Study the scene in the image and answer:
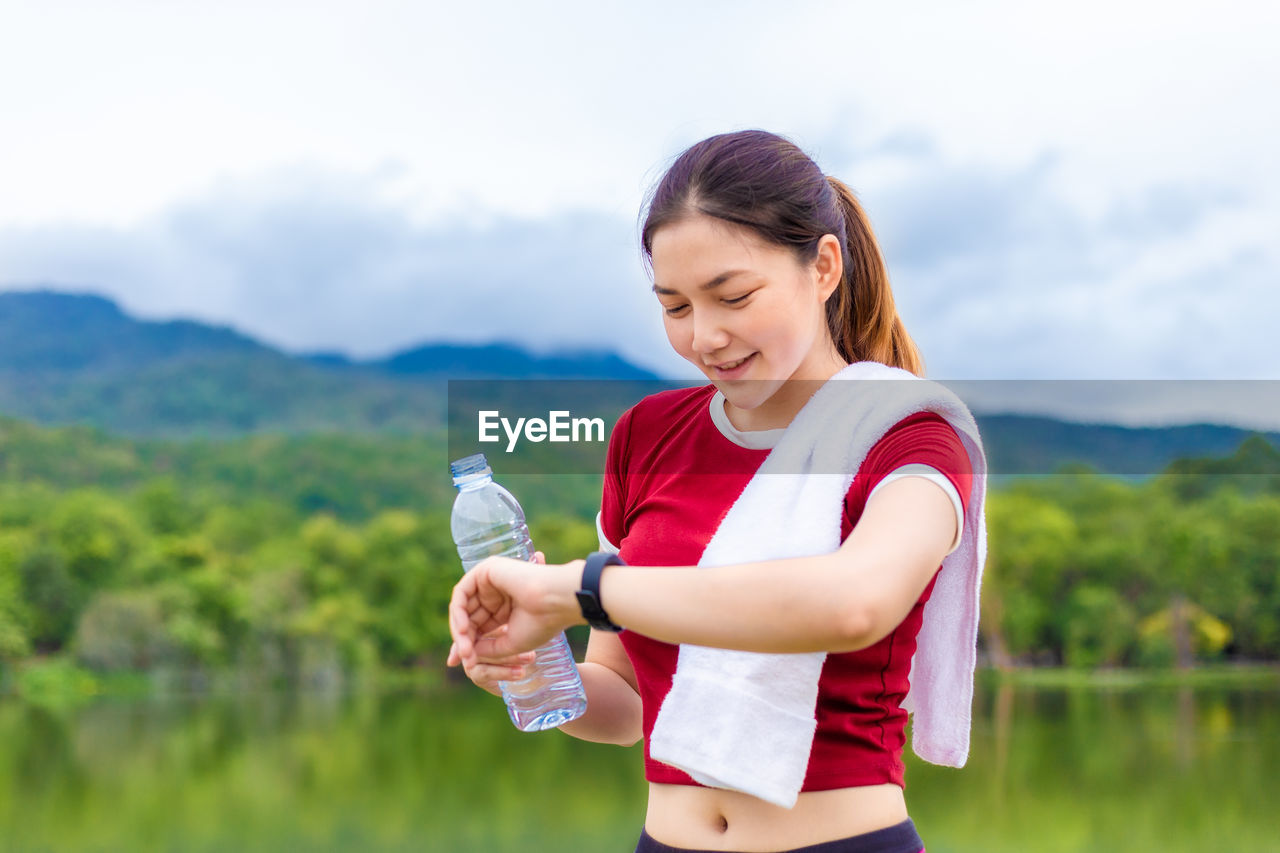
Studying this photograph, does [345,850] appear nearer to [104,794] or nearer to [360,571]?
[104,794]

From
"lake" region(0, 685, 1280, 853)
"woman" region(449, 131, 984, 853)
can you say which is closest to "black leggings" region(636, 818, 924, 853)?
"woman" region(449, 131, 984, 853)

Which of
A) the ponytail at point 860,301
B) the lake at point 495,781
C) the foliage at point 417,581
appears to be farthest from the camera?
the foliage at point 417,581

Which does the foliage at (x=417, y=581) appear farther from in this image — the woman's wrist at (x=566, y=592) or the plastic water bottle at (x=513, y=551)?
the woman's wrist at (x=566, y=592)

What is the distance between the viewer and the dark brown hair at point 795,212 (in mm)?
1619

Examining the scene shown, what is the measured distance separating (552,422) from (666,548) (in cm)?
78

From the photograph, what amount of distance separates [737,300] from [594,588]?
0.46 meters

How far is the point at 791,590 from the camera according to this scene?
1258 mm

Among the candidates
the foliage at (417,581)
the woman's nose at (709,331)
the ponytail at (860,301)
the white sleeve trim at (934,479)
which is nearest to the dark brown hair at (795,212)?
the ponytail at (860,301)

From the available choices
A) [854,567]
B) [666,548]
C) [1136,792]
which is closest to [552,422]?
[666,548]

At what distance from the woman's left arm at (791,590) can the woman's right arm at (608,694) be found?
55 centimetres

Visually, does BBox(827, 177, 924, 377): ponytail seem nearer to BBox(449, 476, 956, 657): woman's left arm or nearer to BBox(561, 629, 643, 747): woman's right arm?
BBox(449, 476, 956, 657): woman's left arm

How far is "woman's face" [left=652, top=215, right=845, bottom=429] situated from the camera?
62.6 inches

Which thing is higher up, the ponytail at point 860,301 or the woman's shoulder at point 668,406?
the ponytail at point 860,301
